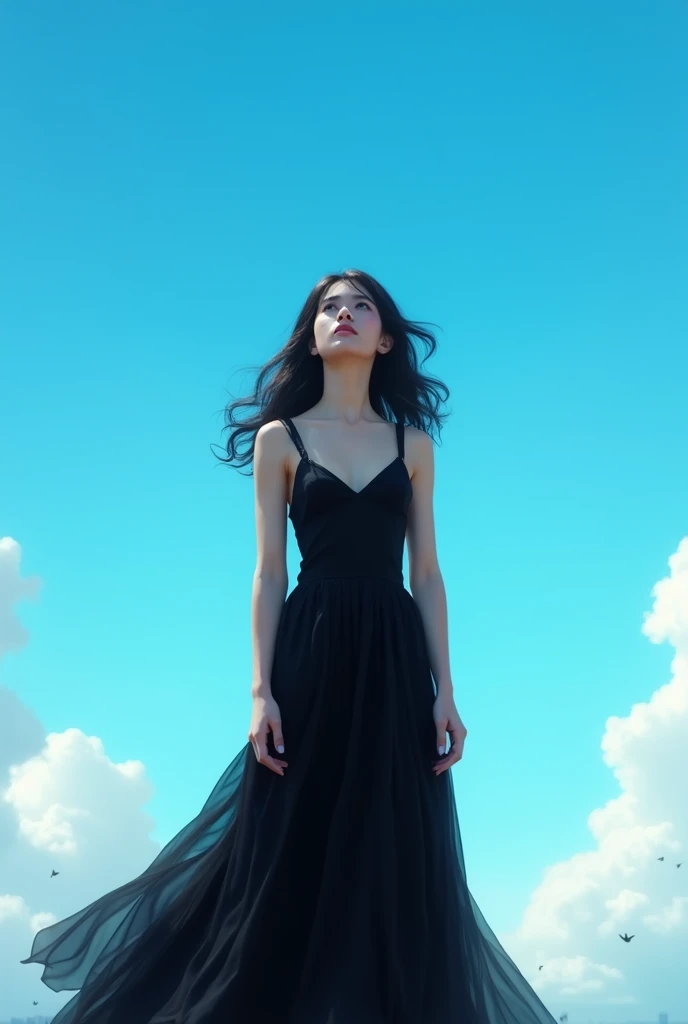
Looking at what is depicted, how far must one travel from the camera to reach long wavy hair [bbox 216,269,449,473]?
5059 mm

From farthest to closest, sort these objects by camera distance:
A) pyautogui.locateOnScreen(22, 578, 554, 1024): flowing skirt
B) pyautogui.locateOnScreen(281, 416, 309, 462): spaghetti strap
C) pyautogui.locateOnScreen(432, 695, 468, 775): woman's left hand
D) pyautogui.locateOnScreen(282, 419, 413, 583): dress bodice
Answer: pyautogui.locateOnScreen(281, 416, 309, 462): spaghetti strap < pyautogui.locateOnScreen(282, 419, 413, 583): dress bodice < pyautogui.locateOnScreen(432, 695, 468, 775): woman's left hand < pyautogui.locateOnScreen(22, 578, 554, 1024): flowing skirt

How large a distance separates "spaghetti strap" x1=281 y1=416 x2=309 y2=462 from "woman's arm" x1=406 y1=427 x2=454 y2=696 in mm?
462

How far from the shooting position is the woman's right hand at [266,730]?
417 centimetres

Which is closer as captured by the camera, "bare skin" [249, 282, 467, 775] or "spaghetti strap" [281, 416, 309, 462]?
"bare skin" [249, 282, 467, 775]

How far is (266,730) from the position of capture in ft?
13.8

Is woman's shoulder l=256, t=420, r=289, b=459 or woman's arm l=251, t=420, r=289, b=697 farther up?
woman's shoulder l=256, t=420, r=289, b=459

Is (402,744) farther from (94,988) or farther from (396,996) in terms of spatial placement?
(94,988)

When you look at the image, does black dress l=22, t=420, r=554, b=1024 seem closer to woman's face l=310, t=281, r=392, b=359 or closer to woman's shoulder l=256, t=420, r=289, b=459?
woman's shoulder l=256, t=420, r=289, b=459

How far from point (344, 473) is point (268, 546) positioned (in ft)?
1.36

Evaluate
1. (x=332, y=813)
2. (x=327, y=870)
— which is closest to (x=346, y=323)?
(x=332, y=813)

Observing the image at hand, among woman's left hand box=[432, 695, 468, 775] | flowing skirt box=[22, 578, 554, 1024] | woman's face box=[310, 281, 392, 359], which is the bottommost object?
flowing skirt box=[22, 578, 554, 1024]

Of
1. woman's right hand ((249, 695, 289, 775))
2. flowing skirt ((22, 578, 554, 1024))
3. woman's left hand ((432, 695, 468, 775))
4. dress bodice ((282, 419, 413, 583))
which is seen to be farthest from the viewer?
dress bodice ((282, 419, 413, 583))

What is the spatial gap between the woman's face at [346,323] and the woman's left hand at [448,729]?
4.91 feet

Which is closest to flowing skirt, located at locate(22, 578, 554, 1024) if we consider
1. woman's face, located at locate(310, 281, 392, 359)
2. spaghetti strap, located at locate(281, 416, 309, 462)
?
spaghetti strap, located at locate(281, 416, 309, 462)
